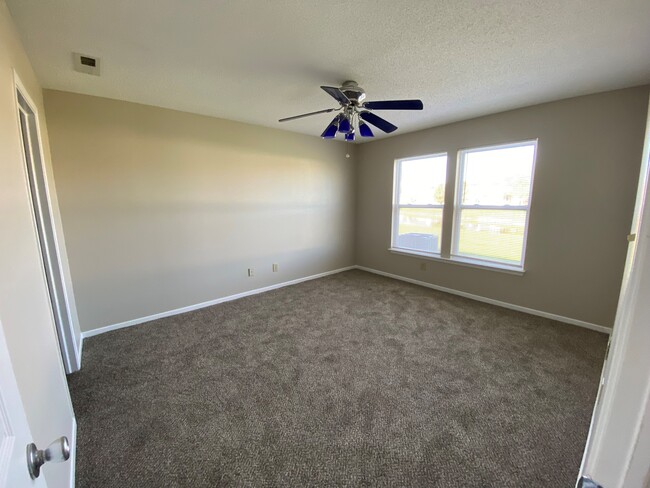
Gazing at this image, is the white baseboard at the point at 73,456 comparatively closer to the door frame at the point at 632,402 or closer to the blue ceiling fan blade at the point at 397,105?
the door frame at the point at 632,402

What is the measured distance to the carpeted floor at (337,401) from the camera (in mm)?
1477

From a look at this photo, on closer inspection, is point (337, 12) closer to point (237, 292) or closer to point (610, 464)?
point (610, 464)

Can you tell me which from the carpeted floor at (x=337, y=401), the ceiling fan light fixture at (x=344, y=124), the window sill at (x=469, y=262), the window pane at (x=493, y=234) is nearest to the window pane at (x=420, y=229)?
the window sill at (x=469, y=262)

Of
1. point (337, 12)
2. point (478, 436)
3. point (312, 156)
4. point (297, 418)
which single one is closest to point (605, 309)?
point (478, 436)

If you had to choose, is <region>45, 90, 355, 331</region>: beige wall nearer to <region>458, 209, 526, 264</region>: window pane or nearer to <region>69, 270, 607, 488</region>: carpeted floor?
<region>69, 270, 607, 488</region>: carpeted floor

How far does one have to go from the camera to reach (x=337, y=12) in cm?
158

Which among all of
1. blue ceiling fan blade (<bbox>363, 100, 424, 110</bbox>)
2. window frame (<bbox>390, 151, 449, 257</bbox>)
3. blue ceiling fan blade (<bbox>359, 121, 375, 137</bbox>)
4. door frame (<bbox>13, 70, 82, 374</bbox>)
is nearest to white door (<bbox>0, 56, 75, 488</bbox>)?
door frame (<bbox>13, 70, 82, 374</bbox>)

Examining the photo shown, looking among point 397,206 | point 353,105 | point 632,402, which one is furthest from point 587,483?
point 397,206

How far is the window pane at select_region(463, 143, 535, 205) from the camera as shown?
3.33m

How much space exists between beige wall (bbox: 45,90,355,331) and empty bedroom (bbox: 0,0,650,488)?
0.03 metres

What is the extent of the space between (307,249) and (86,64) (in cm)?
339

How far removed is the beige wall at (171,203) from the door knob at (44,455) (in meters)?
2.93

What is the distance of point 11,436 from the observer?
1.65 ft

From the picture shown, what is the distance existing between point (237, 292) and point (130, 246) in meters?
1.46
